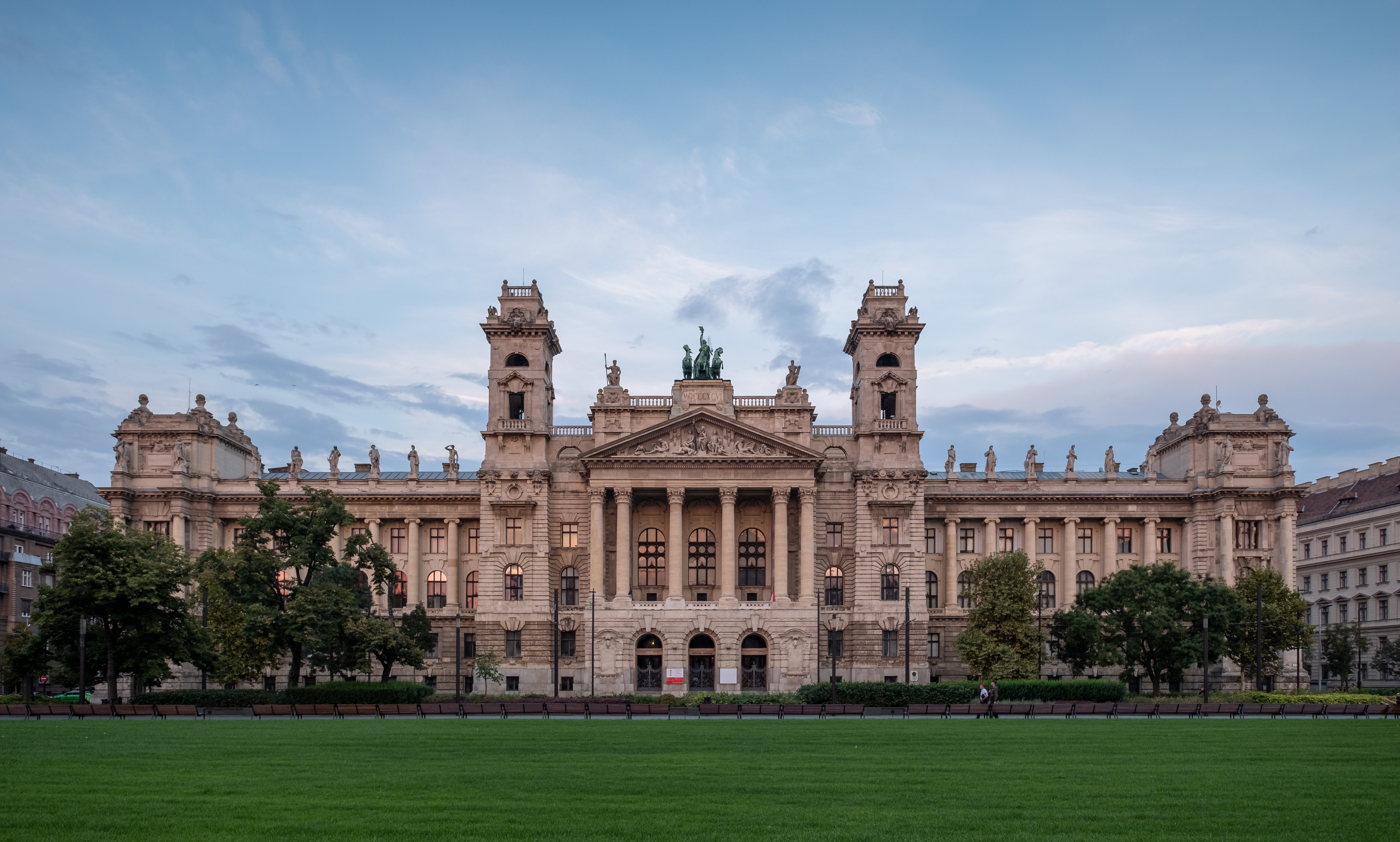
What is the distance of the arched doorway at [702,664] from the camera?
88188 mm

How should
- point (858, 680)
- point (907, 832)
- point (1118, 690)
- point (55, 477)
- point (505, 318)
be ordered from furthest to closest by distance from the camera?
1. point (55, 477)
2. point (505, 318)
3. point (858, 680)
4. point (1118, 690)
5. point (907, 832)

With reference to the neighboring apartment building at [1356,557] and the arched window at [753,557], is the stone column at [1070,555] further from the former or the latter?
the arched window at [753,557]

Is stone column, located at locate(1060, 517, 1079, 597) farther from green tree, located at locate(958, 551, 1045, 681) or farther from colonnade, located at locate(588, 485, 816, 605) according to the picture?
colonnade, located at locate(588, 485, 816, 605)

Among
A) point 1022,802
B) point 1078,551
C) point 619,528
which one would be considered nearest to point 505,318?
point 619,528

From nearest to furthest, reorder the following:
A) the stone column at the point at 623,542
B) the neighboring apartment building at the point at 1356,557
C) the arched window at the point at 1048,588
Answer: the stone column at the point at 623,542, the arched window at the point at 1048,588, the neighboring apartment building at the point at 1356,557

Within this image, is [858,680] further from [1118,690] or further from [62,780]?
[62,780]

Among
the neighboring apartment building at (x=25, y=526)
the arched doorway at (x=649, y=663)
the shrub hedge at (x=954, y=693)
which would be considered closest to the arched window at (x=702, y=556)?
the arched doorway at (x=649, y=663)

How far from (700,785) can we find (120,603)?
154 ft

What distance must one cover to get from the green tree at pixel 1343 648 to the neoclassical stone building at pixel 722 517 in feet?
28.2

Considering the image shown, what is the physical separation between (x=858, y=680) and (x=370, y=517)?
4207cm

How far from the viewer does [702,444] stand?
290 ft

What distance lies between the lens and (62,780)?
2741 centimetres

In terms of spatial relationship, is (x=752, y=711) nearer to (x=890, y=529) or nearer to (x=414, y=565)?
(x=890, y=529)

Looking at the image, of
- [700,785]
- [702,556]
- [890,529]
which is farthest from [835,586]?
[700,785]
